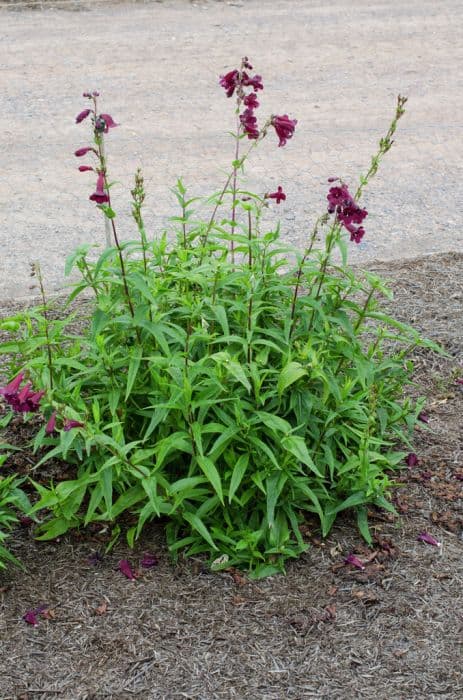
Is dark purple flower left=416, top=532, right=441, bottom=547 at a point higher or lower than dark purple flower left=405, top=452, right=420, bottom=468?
lower

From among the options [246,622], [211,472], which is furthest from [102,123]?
[246,622]

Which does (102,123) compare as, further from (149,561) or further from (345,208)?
(149,561)

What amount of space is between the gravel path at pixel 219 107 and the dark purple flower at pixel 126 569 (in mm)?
2079

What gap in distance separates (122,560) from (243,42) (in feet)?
24.7

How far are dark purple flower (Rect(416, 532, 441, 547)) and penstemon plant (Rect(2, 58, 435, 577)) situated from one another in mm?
195

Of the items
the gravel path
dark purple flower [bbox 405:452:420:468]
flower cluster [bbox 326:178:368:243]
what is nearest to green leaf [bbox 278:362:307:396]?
flower cluster [bbox 326:178:368:243]

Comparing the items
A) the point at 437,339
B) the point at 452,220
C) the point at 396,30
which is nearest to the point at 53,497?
the point at 437,339

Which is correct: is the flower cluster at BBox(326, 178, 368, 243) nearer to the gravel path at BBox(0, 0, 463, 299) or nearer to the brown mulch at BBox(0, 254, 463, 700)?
the brown mulch at BBox(0, 254, 463, 700)

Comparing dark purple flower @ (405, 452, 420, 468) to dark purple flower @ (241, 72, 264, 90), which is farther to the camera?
dark purple flower @ (405, 452, 420, 468)

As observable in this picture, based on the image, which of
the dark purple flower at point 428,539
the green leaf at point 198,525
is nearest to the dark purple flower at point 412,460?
the dark purple flower at point 428,539

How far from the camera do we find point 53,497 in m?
3.05

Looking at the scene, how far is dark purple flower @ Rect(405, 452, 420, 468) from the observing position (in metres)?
3.64

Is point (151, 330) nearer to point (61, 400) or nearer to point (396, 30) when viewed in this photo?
point (61, 400)

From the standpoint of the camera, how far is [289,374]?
2.94 metres
